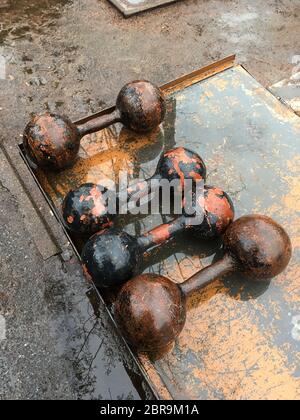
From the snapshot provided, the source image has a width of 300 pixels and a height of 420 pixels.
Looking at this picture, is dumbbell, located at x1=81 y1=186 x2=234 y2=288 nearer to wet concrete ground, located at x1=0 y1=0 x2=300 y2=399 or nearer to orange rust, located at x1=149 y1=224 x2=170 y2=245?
orange rust, located at x1=149 y1=224 x2=170 y2=245

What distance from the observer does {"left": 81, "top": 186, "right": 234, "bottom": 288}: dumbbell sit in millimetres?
2023

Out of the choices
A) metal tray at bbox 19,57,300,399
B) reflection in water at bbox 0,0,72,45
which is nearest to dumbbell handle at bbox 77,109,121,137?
metal tray at bbox 19,57,300,399

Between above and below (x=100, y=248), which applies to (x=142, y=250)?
below

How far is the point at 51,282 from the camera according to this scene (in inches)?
107

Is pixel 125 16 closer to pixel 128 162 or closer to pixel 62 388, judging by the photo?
pixel 128 162

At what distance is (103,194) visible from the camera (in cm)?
229

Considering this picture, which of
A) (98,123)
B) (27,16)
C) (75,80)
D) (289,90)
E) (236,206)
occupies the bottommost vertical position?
(289,90)

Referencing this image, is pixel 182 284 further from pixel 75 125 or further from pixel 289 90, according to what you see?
→ pixel 289 90

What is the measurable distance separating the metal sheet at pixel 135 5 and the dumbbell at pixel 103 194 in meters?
2.85

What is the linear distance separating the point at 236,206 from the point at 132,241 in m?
0.80

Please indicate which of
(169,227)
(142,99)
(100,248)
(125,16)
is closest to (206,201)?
(169,227)

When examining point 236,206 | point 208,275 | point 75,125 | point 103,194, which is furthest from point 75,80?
point 208,275

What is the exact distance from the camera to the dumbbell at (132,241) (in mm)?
2023
